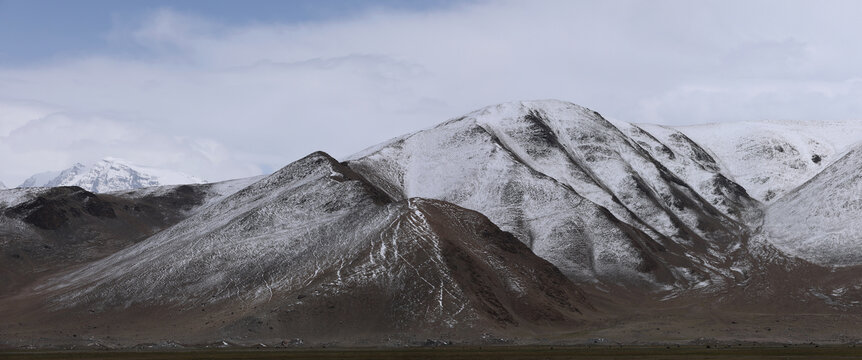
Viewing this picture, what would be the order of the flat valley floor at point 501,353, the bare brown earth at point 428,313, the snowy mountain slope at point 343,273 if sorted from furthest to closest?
the snowy mountain slope at point 343,273 < the bare brown earth at point 428,313 < the flat valley floor at point 501,353

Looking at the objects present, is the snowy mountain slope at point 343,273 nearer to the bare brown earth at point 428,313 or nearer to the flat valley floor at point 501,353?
the bare brown earth at point 428,313

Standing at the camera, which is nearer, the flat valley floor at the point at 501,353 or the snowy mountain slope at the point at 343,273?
the flat valley floor at the point at 501,353

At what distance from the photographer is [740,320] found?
556 ft

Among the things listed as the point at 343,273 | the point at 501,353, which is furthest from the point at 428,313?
the point at 501,353

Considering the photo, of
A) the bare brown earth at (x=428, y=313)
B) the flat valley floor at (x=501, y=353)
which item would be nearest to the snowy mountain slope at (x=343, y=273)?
the bare brown earth at (x=428, y=313)

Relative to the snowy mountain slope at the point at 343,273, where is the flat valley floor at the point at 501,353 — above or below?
below

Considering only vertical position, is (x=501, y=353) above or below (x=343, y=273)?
below

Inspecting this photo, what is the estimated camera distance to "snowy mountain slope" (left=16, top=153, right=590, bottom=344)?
486ft

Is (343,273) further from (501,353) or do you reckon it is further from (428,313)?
(501,353)

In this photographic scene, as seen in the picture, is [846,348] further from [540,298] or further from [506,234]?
[506,234]

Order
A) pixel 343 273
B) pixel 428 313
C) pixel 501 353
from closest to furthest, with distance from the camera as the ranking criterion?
pixel 501 353, pixel 428 313, pixel 343 273

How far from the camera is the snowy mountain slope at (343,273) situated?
14800cm

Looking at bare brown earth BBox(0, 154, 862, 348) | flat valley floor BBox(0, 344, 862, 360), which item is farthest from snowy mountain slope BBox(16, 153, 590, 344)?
flat valley floor BBox(0, 344, 862, 360)

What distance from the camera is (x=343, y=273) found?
520ft
